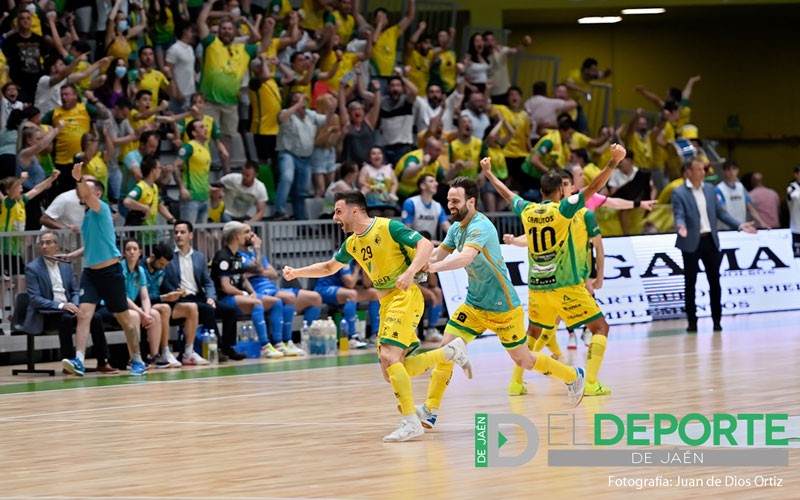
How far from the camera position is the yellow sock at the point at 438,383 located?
34.6ft

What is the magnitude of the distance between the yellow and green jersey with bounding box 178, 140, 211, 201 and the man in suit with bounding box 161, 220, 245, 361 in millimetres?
1964

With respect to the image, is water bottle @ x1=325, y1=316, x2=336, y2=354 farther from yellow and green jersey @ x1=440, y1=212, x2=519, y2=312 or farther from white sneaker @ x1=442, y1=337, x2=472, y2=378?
white sneaker @ x1=442, y1=337, x2=472, y2=378

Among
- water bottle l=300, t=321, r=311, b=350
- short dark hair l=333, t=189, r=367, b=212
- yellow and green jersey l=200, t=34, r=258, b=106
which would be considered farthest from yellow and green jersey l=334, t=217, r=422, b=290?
yellow and green jersey l=200, t=34, r=258, b=106

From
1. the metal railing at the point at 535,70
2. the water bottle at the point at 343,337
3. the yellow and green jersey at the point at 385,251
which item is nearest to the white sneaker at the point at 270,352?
the water bottle at the point at 343,337

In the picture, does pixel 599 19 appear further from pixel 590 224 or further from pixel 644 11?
pixel 590 224

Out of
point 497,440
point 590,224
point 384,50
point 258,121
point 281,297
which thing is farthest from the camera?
point 384,50

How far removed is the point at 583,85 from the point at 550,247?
1855 cm

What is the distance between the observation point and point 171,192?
20219mm

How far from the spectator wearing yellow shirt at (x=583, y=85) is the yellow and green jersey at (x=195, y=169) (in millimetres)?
9166

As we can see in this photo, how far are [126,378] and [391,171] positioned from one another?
6.45 m

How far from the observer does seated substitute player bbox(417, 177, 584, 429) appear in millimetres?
10930

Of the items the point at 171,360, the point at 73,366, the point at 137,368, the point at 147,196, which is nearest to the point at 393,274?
the point at 137,368

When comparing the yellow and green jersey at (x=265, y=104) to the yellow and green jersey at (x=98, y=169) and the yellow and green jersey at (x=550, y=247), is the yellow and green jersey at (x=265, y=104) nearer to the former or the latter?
the yellow and green jersey at (x=98, y=169)

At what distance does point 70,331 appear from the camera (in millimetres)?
16438
